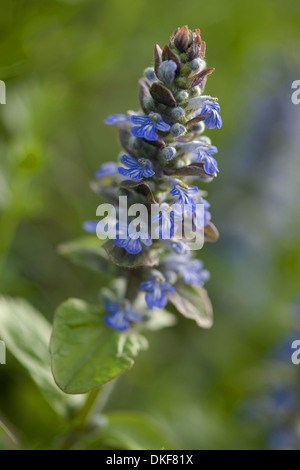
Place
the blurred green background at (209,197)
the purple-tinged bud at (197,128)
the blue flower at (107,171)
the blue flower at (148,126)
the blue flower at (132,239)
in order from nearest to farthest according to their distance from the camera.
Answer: the blue flower at (148,126), the blue flower at (132,239), the purple-tinged bud at (197,128), the blue flower at (107,171), the blurred green background at (209,197)

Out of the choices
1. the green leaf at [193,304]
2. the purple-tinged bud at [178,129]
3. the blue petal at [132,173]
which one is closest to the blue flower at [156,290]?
the green leaf at [193,304]

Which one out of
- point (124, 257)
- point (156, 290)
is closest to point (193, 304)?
point (156, 290)

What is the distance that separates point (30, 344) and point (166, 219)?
86 centimetres

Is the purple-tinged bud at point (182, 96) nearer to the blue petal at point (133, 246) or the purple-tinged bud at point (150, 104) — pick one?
the purple-tinged bud at point (150, 104)

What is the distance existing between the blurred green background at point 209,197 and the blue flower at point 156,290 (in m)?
0.74

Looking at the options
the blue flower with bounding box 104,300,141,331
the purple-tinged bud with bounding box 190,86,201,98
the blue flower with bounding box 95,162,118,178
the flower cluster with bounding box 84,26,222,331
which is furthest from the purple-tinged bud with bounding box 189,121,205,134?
the blue flower with bounding box 104,300,141,331

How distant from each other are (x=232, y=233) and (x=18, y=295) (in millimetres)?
2139

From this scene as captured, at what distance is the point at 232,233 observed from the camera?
4.45m

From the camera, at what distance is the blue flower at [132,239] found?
1.69m

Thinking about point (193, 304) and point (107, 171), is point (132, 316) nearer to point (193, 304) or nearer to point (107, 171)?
point (193, 304)

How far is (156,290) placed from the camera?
5.80 ft
